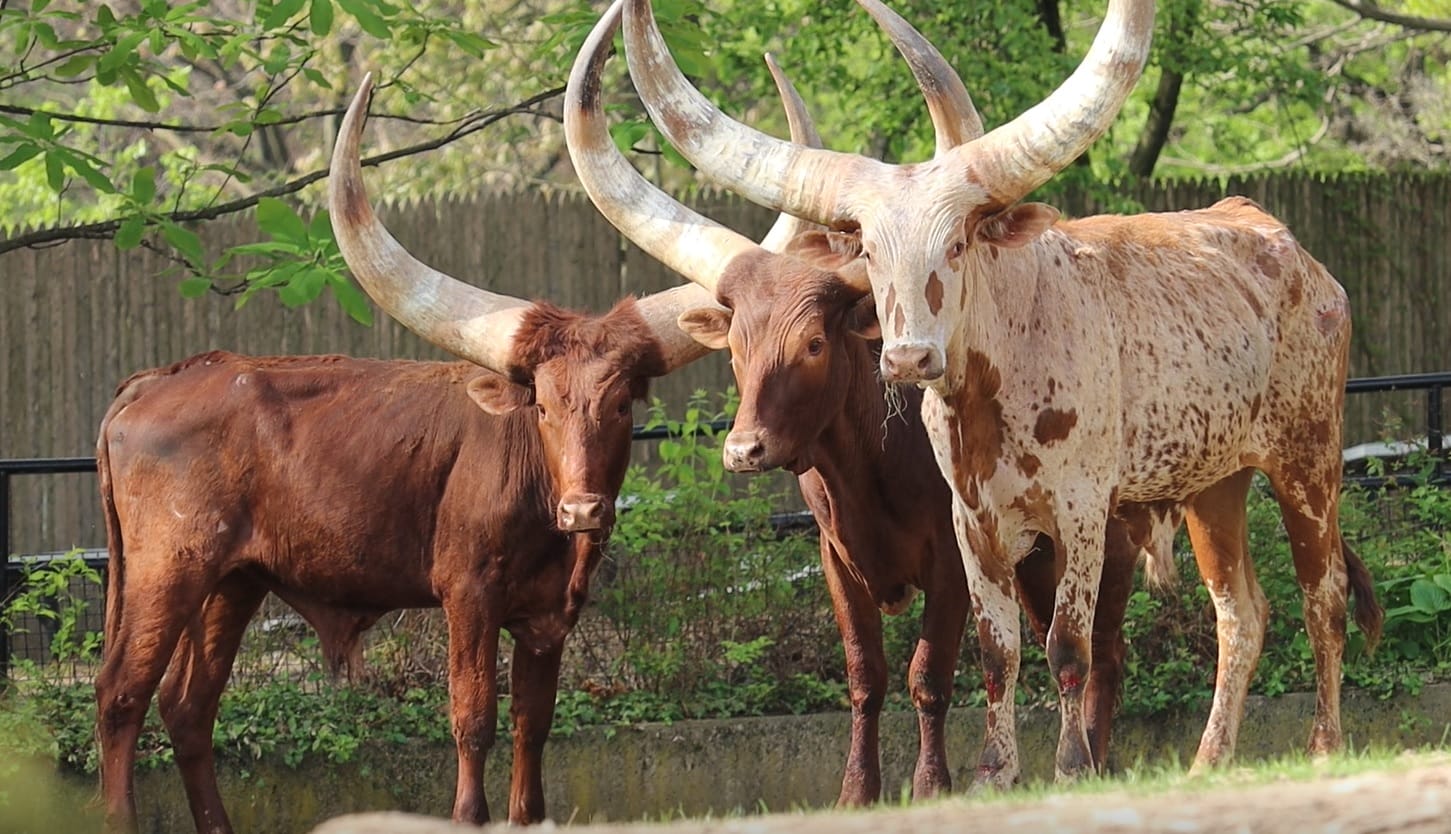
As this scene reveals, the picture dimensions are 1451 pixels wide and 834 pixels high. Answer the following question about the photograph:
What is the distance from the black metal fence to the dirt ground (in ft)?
18.6

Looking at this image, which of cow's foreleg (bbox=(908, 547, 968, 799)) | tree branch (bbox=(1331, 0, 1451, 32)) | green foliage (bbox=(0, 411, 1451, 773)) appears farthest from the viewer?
tree branch (bbox=(1331, 0, 1451, 32))

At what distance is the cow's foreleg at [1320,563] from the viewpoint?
8.34 m

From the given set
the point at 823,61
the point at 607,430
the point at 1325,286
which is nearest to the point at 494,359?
the point at 607,430

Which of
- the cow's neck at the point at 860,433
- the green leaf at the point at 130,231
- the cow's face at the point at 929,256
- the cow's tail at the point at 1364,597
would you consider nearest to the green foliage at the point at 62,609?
the green leaf at the point at 130,231

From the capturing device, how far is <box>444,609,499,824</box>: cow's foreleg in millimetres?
7934

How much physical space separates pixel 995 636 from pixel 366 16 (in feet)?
11.2

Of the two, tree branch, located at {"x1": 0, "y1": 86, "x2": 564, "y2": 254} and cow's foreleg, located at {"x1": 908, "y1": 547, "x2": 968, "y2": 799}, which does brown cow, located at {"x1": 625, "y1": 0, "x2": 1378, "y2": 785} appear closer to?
cow's foreleg, located at {"x1": 908, "y1": 547, "x2": 968, "y2": 799}

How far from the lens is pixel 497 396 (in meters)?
8.09

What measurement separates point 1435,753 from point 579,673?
4823mm

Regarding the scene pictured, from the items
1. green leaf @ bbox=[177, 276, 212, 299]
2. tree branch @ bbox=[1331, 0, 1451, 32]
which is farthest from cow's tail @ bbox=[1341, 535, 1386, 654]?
tree branch @ bbox=[1331, 0, 1451, 32]

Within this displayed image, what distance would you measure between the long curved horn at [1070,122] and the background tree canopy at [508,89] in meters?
2.08

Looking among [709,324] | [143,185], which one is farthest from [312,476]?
[709,324]

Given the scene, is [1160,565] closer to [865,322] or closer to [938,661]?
[938,661]

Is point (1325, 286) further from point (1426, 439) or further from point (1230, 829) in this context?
point (1230, 829)
